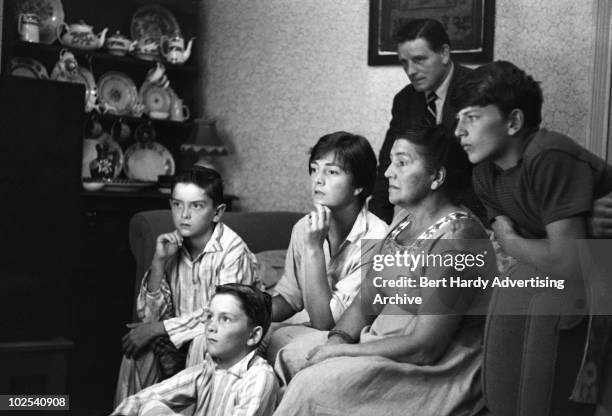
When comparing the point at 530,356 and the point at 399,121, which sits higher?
the point at 399,121

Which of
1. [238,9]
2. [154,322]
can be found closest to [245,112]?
[238,9]

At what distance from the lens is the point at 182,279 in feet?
8.48

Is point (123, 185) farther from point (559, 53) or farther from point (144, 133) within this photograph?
point (559, 53)

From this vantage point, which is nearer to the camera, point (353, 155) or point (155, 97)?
point (353, 155)

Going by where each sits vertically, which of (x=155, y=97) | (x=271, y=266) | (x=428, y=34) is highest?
(x=428, y=34)

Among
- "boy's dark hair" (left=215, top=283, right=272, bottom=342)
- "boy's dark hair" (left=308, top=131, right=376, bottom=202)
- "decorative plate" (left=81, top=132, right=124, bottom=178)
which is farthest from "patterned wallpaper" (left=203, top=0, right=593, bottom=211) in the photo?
"boy's dark hair" (left=215, top=283, right=272, bottom=342)

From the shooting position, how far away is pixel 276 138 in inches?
175

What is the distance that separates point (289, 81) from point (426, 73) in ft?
4.43

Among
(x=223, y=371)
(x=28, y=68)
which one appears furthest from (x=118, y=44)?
(x=223, y=371)

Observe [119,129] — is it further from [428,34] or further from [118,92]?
[428,34]

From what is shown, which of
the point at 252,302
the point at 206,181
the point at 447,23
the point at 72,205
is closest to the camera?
the point at 252,302

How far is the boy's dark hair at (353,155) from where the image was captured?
2.32 meters

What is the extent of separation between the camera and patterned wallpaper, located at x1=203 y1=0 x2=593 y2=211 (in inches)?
159

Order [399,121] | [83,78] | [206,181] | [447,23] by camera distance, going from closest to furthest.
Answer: [206,181], [399,121], [447,23], [83,78]
